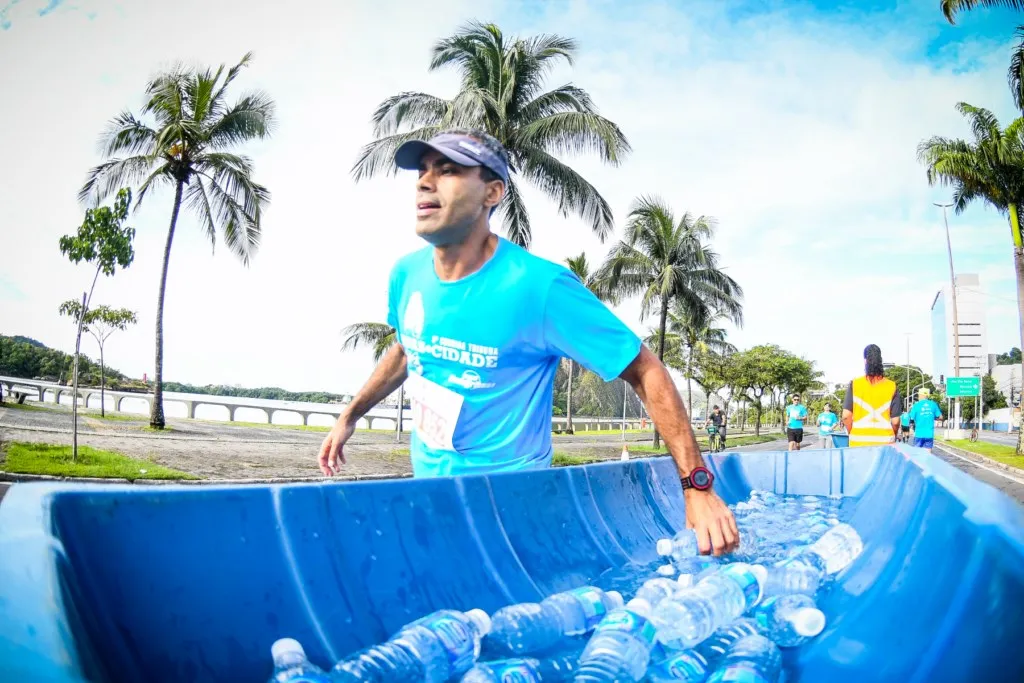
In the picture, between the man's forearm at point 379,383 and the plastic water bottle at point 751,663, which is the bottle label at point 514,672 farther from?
the man's forearm at point 379,383

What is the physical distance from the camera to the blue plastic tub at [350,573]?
0.91m

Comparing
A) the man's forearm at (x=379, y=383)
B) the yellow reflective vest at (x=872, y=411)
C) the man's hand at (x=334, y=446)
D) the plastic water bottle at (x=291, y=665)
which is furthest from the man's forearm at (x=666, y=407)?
the yellow reflective vest at (x=872, y=411)

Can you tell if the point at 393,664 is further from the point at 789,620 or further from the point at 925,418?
the point at 925,418

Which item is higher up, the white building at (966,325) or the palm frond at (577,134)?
the white building at (966,325)

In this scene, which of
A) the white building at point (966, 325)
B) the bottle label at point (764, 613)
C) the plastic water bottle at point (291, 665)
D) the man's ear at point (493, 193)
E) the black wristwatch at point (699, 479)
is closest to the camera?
the plastic water bottle at point (291, 665)

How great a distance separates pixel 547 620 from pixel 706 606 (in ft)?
1.24

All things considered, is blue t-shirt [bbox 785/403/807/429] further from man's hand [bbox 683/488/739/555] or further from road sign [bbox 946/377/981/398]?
road sign [bbox 946/377/981/398]

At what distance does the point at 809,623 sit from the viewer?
1540 mm

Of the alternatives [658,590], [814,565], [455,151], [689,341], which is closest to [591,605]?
[658,590]

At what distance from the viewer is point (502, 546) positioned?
1.94 m

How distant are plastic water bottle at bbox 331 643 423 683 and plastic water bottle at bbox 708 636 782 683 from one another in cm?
53

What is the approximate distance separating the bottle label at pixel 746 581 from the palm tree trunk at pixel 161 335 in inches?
750

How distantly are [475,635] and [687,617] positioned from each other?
48 cm

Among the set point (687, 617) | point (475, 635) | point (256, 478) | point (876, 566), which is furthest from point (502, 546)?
point (256, 478)
